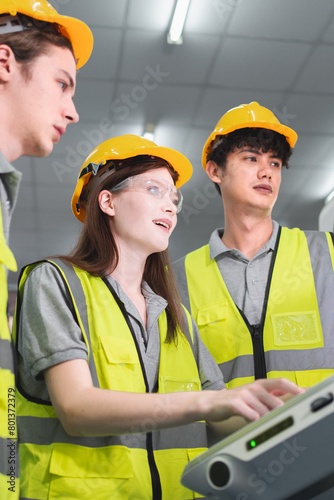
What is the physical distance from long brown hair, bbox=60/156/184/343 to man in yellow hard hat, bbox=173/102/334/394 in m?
0.36

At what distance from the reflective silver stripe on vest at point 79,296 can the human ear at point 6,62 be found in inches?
20.8

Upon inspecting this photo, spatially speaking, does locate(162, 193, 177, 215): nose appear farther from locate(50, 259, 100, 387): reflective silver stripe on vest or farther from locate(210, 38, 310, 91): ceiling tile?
locate(210, 38, 310, 91): ceiling tile

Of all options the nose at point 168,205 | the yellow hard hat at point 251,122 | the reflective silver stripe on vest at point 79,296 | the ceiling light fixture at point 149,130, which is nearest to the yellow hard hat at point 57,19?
the nose at point 168,205

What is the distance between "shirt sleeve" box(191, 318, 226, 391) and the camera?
1809 mm

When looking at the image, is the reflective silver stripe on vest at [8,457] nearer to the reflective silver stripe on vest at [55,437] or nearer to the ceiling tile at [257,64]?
the reflective silver stripe on vest at [55,437]

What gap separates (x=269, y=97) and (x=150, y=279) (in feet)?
11.8

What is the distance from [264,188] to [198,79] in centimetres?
261

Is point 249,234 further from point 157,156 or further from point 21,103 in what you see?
point 21,103

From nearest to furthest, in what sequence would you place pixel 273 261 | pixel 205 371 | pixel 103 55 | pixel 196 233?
pixel 205 371, pixel 273 261, pixel 103 55, pixel 196 233

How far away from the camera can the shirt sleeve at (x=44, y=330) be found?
1332 mm

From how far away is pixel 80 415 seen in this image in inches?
48.8

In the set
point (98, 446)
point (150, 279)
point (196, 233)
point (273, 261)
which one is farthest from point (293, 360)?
point (196, 233)

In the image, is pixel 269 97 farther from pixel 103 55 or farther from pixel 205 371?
pixel 205 371

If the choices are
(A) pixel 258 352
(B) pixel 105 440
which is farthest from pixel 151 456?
(A) pixel 258 352
